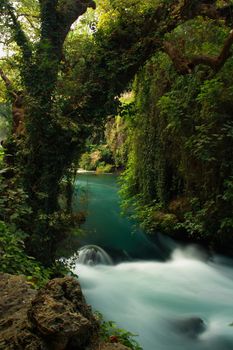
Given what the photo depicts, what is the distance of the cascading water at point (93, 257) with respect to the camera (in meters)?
9.98

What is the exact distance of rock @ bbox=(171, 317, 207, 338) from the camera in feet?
20.4

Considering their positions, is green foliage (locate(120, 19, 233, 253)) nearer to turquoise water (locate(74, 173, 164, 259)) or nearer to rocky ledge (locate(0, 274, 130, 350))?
turquoise water (locate(74, 173, 164, 259))

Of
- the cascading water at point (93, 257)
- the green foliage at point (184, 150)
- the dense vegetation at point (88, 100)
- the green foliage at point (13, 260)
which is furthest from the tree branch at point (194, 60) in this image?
the cascading water at point (93, 257)

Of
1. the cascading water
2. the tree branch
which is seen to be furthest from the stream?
the tree branch

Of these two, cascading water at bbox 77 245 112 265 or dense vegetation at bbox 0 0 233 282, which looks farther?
cascading water at bbox 77 245 112 265

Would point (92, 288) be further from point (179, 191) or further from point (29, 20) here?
point (29, 20)

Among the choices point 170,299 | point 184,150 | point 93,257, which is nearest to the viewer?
point 170,299

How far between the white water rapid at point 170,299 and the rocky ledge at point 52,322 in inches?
158

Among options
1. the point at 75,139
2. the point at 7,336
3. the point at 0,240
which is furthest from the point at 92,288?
the point at 7,336

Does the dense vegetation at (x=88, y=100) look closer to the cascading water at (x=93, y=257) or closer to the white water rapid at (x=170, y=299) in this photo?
the white water rapid at (x=170, y=299)

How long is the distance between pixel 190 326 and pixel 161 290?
2.00m

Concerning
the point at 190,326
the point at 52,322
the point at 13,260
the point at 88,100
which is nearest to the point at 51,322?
the point at 52,322

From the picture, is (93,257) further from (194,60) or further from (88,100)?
(194,60)

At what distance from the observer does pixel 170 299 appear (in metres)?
7.87
